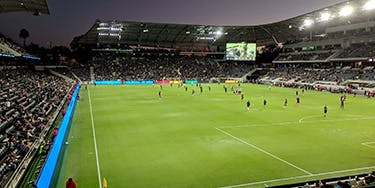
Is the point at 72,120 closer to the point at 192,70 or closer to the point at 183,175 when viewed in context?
the point at 183,175

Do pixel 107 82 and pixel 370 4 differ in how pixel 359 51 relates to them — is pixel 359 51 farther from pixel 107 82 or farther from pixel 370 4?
pixel 107 82

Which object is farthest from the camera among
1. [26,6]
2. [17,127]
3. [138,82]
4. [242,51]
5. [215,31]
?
[215,31]

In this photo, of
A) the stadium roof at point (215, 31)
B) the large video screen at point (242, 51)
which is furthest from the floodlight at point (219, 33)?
A: the large video screen at point (242, 51)

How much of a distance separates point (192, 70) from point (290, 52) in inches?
1270

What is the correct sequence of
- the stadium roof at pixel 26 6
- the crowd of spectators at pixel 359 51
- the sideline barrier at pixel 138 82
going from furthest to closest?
the sideline barrier at pixel 138 82 < the crowd of spectators at pixel 359 51 < the stadium roof at pixel 26 6

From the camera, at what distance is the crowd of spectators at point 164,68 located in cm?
9269

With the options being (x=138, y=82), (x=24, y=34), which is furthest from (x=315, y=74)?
(x=24, y=34)

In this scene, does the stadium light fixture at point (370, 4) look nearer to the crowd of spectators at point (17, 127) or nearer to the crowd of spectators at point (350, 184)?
the crowd of spectators at point (350, 184)

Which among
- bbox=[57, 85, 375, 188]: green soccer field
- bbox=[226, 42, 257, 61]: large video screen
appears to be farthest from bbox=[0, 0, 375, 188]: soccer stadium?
bbox=[226, 42, 257, 61]: large video screen

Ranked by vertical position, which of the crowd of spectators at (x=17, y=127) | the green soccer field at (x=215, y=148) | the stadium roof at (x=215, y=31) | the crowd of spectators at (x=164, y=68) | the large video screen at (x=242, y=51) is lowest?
the green soccer field at (x=215, y=148)

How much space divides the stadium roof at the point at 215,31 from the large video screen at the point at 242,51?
5.93 m

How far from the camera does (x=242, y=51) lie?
8338 cm

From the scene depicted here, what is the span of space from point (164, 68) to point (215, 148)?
271 ft

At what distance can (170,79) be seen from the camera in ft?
300
